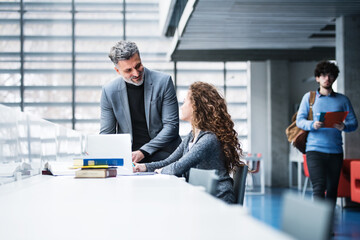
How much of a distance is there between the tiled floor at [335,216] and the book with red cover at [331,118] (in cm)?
114

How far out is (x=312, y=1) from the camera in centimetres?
697

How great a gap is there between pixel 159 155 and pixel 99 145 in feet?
1.96

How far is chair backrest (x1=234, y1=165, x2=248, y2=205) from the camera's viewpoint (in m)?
2.70

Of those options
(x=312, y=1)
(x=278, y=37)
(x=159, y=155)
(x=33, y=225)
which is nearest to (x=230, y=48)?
(x=278, y=37)

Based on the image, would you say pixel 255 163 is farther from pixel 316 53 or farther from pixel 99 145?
pixel 99 145

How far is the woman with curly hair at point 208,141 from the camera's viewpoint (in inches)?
117

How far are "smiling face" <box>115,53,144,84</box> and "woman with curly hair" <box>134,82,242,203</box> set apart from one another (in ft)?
1.33

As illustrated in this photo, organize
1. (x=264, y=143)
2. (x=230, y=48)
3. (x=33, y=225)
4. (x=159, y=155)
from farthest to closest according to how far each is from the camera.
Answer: (x=264, y=143), (x=230, y=48), (x=159, y=155), (x=33, y=225)

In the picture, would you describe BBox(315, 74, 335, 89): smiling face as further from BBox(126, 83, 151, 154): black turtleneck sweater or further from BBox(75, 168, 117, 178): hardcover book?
BBox(75, 168, 117, 178): hardcover book

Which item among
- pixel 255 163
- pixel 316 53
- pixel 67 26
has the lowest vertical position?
pixel 255 163

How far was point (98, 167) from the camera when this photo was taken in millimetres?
2848

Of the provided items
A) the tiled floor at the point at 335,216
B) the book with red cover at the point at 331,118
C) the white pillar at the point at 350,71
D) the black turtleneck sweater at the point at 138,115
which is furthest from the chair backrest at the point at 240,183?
the white pillar at the point at 350,71

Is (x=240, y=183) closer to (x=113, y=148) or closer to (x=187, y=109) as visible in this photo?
(x=187, y=109)

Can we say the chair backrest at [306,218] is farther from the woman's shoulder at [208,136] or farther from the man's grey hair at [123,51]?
the man's grey hair at [123,51]
